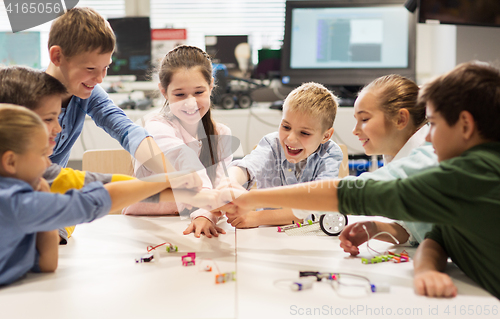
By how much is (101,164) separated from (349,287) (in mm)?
1282

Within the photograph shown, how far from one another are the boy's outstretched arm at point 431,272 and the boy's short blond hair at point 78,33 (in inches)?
39.8

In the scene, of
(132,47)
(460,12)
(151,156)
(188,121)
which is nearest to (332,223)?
(151,156)

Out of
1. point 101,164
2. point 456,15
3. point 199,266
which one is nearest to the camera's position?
point 199,266

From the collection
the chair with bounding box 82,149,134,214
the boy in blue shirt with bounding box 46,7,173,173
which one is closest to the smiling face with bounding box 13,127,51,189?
the boy in blue shirt with bounding box 46,7,173,173

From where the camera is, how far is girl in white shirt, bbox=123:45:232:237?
4.59 ft

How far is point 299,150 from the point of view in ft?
4.68

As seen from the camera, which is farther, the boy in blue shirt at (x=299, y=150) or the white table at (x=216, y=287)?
the boy in blue shirt at (x=299, y=150)

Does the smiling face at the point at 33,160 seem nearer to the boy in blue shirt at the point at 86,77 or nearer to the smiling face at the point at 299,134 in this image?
the boy in blue shirt at the point at 86,77

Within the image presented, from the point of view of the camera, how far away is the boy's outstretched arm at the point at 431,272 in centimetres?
72

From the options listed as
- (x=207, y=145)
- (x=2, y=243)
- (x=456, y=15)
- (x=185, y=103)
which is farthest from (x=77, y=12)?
(x=456, y=15)

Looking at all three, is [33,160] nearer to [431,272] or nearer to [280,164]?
[431,272]

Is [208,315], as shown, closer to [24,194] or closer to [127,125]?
[24,194]

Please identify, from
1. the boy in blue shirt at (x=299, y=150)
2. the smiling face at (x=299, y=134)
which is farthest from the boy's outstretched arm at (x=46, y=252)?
the smiling face at (x=299, y=134)

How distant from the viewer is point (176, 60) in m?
1.52
